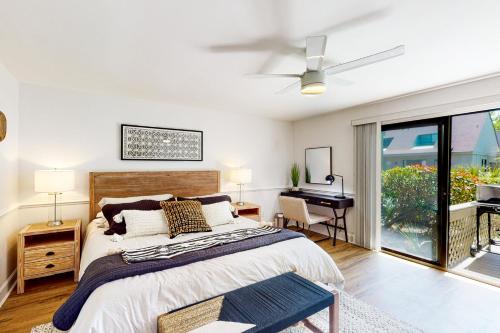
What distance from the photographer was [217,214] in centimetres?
306

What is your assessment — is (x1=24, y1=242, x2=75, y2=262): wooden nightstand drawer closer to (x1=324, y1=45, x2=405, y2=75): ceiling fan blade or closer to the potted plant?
(x1=324, y1=45, x2=405, y2=75): ceiling fan blade

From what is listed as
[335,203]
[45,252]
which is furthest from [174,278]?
[335,203]

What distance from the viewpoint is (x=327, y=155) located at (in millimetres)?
4586

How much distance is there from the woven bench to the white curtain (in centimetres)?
244

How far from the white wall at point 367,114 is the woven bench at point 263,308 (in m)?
2.74

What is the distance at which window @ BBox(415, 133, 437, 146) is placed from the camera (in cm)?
328

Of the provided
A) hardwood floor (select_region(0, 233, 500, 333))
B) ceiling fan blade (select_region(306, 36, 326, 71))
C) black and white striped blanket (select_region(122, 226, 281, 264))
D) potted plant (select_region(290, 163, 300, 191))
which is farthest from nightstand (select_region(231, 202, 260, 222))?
ceiling fan blade (select_region(306, 36, 326, 71))

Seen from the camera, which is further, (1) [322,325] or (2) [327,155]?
(2) [327,155]

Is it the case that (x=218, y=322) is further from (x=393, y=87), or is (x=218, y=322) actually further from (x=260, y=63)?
(x=393, y=87)

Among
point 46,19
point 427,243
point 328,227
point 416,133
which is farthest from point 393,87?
point 46,19

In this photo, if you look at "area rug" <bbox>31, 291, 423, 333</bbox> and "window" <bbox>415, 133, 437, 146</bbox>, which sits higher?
"window" <bbox>415, 133, 437, 146</bbox>

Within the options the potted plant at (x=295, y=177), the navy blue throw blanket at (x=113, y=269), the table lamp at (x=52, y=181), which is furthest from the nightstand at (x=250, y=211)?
the table lamp at (x=52, y=181)

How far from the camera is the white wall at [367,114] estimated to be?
110 inches

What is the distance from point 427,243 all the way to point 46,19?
187 inches
